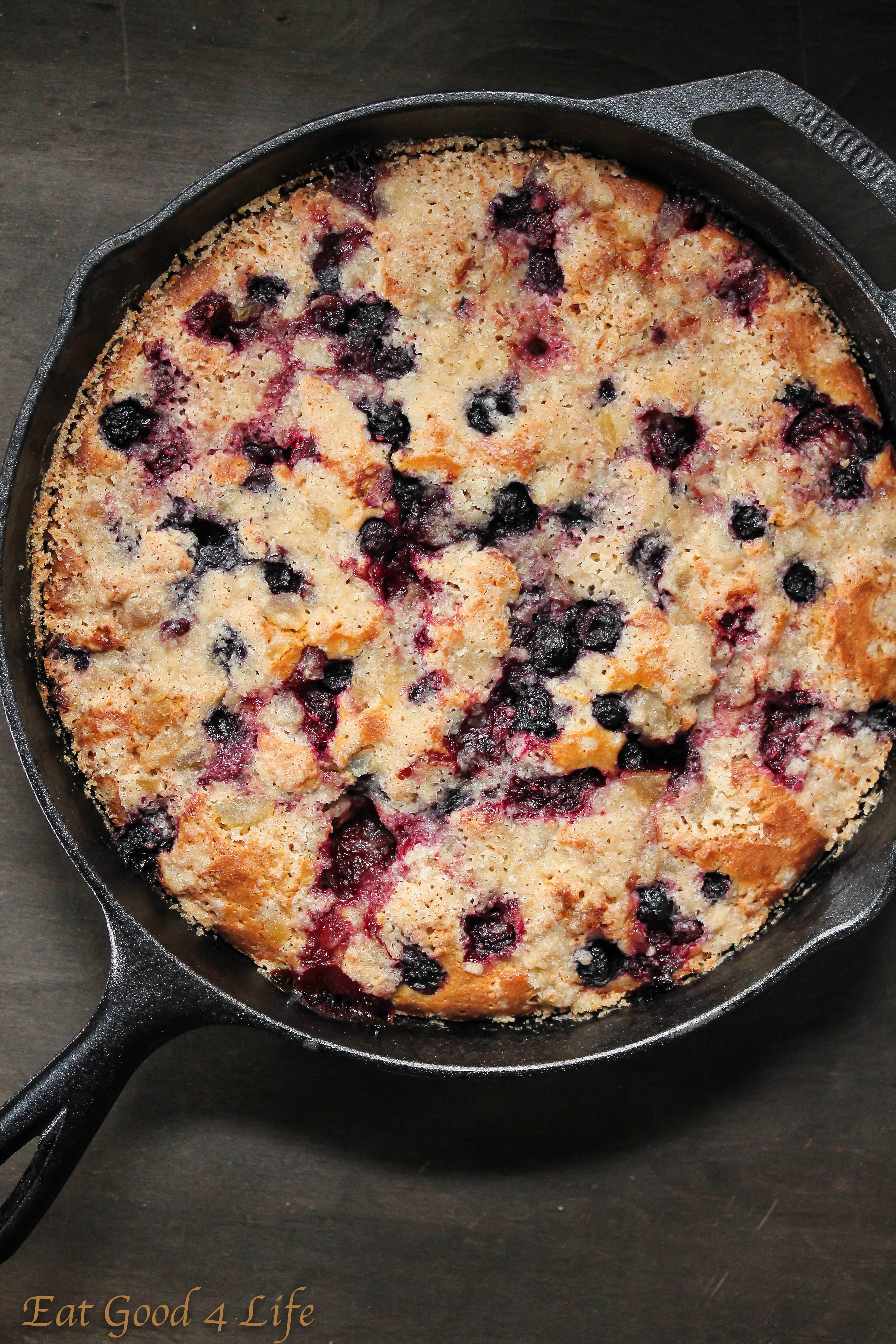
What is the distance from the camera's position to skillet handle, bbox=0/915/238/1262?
6.64 feet

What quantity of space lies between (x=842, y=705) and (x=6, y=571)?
1.70 meters

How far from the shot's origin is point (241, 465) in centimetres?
214

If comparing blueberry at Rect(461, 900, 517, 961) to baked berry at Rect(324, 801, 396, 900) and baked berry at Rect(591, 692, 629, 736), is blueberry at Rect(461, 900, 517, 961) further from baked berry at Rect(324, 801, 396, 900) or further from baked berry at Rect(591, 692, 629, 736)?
baked berry at Rect(591, 692, 629, 736)

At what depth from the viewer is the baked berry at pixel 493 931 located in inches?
85.9

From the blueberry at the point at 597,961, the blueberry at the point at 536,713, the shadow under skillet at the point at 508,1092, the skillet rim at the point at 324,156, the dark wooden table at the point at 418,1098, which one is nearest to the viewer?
the skillet rim at the point at 324,156

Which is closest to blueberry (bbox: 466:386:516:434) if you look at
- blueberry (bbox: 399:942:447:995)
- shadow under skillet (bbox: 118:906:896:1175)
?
blueberry (bbox: 399:942:447:995)

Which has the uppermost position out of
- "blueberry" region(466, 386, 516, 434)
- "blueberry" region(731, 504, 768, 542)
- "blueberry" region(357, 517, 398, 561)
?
"blueberry" region(466, 386, 516, 434)

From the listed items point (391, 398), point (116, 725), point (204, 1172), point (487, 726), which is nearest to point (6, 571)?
point (116, 725)

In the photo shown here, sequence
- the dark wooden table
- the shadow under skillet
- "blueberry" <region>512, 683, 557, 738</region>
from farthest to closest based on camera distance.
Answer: the shadow under skillet → the dark wooden table → "blueberry" <region>512, 683, 557, 738</region>

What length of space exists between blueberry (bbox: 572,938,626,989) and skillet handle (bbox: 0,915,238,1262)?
71cm

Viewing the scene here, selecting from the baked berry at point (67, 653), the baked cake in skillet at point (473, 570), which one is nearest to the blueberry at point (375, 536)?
the baked cake in skillet at point (473, 570)

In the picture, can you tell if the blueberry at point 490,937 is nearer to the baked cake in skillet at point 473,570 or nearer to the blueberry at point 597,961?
the baked cake in skillet at point 473,570

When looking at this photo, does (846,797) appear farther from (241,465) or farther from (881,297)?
(241,465)

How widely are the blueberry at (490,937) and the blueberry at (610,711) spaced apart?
0.44m
